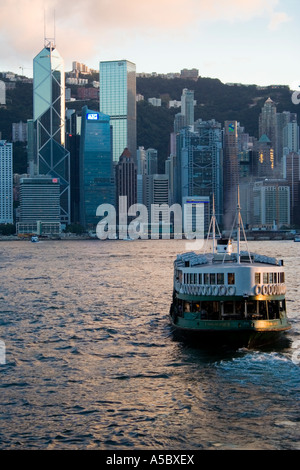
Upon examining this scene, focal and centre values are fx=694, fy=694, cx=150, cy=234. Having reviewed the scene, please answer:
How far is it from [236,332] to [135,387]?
8708 mm

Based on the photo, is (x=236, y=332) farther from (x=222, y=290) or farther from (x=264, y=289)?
(x=264, y=289)

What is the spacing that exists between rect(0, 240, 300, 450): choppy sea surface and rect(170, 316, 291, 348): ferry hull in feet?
2.61

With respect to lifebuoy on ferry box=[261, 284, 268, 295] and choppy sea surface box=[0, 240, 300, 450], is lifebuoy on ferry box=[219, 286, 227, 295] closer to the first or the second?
lifebuoy on ferry box=[261, 284, 268, 295]

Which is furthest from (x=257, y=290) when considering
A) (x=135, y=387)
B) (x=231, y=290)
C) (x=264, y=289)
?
(x=135, y=387)

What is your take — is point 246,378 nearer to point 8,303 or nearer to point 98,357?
point 98,357

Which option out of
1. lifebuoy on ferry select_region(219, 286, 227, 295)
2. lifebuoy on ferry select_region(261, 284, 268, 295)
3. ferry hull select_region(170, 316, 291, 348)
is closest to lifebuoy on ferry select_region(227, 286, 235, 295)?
lifebuoy on ferry select_region(219, 286, 227, 295)

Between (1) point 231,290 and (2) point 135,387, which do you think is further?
(1) point 231,290

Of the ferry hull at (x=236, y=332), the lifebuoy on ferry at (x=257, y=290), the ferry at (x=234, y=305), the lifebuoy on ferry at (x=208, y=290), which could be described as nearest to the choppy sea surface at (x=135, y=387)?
the ferry hull at (x=236, y=332)

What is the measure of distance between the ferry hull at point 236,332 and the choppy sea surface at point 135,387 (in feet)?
2.61

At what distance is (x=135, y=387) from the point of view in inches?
1309

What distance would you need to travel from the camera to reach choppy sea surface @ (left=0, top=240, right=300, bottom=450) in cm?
2667

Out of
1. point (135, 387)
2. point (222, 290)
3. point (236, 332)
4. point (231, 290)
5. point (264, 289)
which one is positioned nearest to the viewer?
point (135, 387)

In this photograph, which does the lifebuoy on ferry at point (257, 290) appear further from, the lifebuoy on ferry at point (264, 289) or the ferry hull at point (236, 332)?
the ferry hull at point (236, 332)
